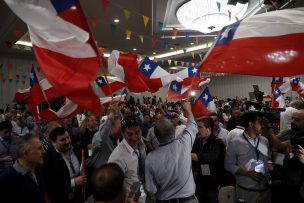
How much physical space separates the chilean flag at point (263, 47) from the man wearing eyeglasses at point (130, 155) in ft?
3.22

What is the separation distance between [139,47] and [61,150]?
13083 mm

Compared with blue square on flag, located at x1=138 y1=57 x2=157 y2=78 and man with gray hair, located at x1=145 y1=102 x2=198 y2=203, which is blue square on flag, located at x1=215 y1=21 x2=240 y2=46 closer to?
man with gray hair, located at x1=145 y1=102 x2=198 y2=203

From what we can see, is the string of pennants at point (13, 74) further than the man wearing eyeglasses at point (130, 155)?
Yes

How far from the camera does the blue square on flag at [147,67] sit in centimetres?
562

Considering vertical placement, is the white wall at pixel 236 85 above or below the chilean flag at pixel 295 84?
below

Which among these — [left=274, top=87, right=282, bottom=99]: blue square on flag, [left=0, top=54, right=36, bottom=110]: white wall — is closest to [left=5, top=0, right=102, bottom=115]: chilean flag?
[left=274, top=87, right=282, bottom=99]: blue square on flag

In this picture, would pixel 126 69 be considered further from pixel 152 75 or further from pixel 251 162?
pixel 251 162

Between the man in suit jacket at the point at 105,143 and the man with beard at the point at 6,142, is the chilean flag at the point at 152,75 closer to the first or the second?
the man in suit jacket at the point at 105,143

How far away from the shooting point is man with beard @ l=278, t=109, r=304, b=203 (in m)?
2.88

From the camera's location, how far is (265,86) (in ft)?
63.7

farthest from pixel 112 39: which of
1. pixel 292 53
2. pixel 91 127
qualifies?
pixel 292 53

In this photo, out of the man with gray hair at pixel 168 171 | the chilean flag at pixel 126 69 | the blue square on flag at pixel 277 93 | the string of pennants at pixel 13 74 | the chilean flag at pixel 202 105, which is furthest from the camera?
the string of pennants at pixel 13 74

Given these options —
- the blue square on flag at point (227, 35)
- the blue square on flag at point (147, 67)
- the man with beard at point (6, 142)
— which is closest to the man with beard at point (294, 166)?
the blue square on flag at point (227, 35)

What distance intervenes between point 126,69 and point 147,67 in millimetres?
882
